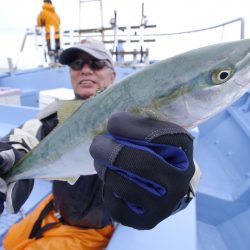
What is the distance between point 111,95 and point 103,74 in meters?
1.33

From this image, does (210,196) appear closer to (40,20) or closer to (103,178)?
(103,178)

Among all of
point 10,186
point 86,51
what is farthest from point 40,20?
point 10,186

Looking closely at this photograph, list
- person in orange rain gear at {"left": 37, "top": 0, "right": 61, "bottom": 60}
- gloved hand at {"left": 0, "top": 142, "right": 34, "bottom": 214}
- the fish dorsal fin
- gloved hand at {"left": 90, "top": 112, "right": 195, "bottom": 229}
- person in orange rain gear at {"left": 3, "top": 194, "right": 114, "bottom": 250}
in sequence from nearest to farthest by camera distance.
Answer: gloved hand at {"left": 90, "top": 112, "right": 195, "bottom": 229} < the fish dorsal fin < gloved hand at {"left": 0, "top": 142, "right": 34, "bottom": 214} < person in orange rain gear at {"left": 3, "top": 194, "right": 114, "bottom": 250} < person in orange rain gear at {"left": 37, "top": 0, "right": 61, "bottom": 60}

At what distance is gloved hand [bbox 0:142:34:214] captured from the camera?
150cm

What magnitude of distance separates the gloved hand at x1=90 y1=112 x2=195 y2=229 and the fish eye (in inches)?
9.0

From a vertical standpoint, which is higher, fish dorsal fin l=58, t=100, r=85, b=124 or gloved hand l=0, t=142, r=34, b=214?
fish dorsal fin l=58, t=100, r=85, b=124

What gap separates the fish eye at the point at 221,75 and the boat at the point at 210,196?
0.91 meters

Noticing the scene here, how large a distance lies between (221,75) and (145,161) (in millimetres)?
443

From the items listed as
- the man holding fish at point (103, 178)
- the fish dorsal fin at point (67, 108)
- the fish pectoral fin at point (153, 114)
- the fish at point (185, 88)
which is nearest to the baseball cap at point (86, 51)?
the man holding fish at point (103, 178)

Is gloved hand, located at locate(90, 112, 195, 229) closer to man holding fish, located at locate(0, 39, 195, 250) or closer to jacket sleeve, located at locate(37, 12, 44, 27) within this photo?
man holding fish, located at locate(0, 39, 195, 250)

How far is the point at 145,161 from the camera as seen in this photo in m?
0.89

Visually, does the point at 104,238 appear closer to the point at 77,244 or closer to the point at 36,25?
the point at 77,244

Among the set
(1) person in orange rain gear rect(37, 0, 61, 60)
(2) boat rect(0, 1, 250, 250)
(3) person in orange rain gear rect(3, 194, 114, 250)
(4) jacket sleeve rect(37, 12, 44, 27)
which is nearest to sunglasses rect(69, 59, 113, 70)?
(2) boat rect(0, 1, 250, 250)

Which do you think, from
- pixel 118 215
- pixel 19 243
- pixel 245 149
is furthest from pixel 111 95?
pixel 245 149
